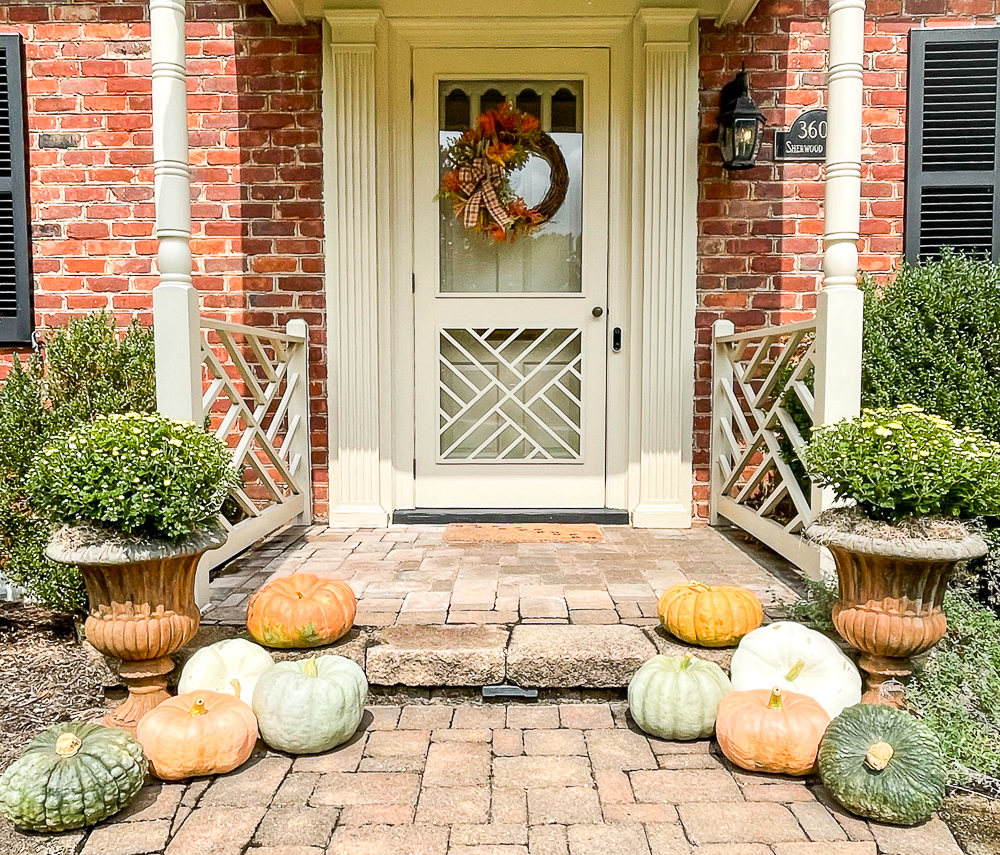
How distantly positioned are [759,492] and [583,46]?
2345mm

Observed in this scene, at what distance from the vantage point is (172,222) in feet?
8.43

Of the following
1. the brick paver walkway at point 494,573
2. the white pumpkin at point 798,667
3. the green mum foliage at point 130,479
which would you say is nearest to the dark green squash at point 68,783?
the green mum foliage at point 130,479

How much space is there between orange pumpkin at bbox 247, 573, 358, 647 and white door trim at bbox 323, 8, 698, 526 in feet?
4.84

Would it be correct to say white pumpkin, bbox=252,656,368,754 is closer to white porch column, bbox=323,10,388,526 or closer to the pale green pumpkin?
the pale green pumpkin

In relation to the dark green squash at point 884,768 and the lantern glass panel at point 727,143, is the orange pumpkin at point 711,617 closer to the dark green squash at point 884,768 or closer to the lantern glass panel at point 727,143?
the dark green squash at point 884,768

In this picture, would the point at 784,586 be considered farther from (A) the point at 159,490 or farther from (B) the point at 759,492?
(A) the point at 159,490

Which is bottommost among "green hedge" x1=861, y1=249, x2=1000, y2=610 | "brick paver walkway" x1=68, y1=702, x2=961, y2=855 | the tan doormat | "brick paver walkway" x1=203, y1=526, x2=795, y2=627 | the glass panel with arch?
"brick paver walkway" x1=68, y1=702, x2=961, y2=855

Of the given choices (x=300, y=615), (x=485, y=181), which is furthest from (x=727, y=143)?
(x=300, y=615)

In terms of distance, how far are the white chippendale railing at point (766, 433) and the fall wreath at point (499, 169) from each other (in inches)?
42.2

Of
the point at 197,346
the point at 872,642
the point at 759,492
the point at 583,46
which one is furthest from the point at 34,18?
the point at 872,642

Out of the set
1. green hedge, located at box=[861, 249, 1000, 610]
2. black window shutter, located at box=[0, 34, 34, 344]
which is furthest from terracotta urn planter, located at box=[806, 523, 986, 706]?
black window shutter, located at box=[0, 34, 34, 344]

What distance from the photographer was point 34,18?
3.78 m

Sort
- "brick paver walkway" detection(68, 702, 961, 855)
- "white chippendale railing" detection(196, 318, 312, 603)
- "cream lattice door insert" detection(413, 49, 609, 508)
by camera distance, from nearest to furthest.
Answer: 1. "brick paver walkway" detection(68, 702, 961, 855)
2. "white chippendale railing" detection(196, 318, 312, 603)
3. "cream lattice door insert" detection(413, 49, 609, 508)

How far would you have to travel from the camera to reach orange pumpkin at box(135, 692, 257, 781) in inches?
75.4
